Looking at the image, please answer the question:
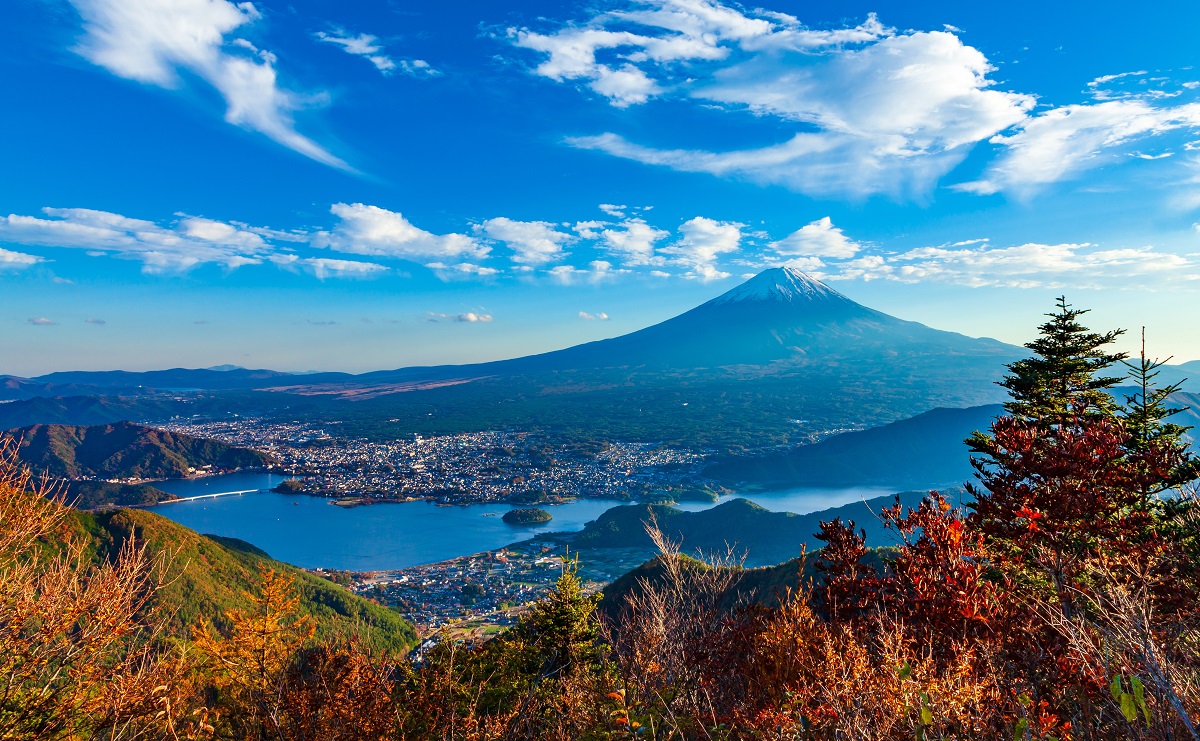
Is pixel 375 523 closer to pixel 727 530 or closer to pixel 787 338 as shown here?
pixel 727 530

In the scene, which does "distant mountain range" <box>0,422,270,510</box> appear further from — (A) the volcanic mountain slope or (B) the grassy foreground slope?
(A) the volcanic mountain slope

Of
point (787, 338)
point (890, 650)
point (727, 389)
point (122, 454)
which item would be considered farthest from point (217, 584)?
point (787, 338)

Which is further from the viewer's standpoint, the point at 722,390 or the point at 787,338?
the point at 787,338

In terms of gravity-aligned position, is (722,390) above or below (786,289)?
below

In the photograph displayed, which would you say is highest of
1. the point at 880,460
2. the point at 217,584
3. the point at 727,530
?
the point at 217,584

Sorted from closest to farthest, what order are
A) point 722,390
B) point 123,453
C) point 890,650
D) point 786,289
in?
point 890,650 < point 123,453 < point 722,390 < point 786,289

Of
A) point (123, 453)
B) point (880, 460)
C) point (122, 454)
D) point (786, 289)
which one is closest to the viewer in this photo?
point (880, 460)

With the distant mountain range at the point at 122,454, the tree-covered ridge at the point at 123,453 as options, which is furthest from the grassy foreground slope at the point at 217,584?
the tree-covered ridge at the point at 123,453
